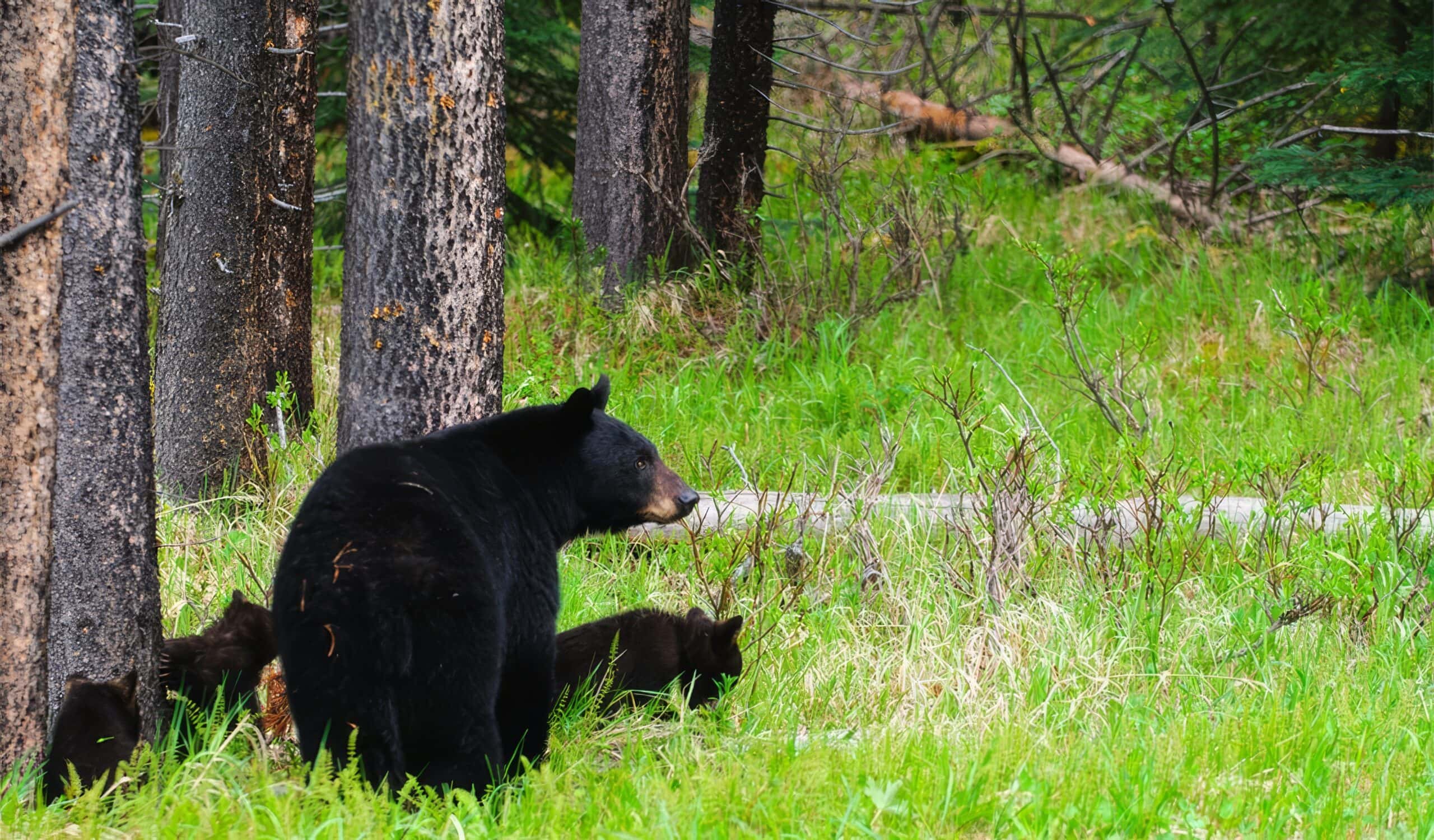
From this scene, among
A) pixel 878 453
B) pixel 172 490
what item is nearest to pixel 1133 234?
pixel 878 453

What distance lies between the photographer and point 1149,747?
3.58 m

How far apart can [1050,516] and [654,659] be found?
214 cm

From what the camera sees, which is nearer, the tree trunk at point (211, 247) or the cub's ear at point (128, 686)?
the cub's ear at point (128, 686)

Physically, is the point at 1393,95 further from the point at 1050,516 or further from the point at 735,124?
the point at 1050,516

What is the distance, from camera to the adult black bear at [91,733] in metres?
3.16

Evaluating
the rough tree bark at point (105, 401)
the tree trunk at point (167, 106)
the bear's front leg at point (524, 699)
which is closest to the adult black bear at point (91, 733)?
the rough tree bark at point (105, 401)

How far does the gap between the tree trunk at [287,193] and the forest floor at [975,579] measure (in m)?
0.46

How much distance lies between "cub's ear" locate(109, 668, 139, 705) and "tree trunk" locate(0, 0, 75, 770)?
0.99 ft

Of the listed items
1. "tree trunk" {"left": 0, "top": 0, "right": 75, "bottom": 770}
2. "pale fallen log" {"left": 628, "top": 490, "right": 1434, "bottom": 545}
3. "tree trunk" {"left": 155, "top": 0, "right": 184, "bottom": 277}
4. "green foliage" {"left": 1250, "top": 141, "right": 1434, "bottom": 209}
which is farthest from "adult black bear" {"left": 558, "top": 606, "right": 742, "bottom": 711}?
"green foliage" {"left": 1250, "top": 141, "right": 1434, "bottom": 209}

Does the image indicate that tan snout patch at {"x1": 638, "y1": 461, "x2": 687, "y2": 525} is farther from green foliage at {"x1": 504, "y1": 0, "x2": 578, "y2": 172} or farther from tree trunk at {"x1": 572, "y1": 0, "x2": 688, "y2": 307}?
green foliage at {"x1": 504, "y1": 0, "x2": 578, "y2": 172}

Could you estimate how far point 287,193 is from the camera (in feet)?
20.1

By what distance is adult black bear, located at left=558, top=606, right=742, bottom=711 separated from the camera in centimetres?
407

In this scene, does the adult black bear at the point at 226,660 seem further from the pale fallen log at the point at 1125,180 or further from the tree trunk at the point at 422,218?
the pale fallen log at the point at 1125,180

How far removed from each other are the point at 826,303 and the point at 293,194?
140 inches
